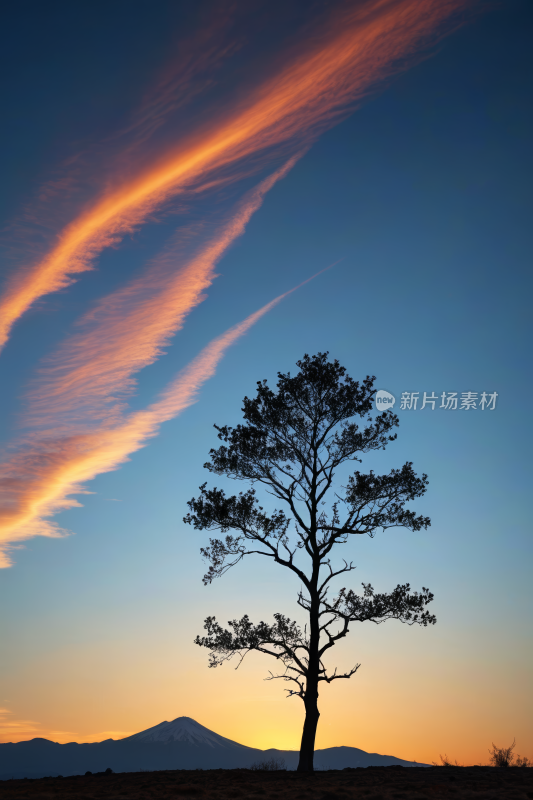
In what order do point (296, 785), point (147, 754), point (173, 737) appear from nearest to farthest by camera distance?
point (296, 785)
point (147, 754)
point (173, 737)

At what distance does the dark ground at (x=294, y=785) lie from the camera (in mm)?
10594

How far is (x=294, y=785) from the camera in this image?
40.7 ft

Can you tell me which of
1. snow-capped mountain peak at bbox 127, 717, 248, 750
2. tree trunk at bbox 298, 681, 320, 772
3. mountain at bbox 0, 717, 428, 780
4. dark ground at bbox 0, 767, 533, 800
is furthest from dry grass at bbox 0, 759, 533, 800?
snow-capped mountain peak at bbox 127, 717, 248, 750

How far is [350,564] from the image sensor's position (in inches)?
722

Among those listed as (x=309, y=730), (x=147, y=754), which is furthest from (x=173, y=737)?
(x=309, y=730)

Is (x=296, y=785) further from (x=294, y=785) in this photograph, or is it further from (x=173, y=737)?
(x=173, y=737)

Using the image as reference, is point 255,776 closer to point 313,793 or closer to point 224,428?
point 313,793

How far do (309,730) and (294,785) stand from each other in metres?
4.43

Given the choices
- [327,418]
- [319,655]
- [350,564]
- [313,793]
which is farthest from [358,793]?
[327,418]

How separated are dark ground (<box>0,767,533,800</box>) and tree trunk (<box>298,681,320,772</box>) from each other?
0.51 meters

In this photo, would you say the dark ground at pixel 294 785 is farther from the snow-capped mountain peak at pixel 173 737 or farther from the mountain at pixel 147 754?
the snow-capped mountain peak at pixel 173 737

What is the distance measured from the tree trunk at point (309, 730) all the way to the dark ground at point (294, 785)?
1.66 feet

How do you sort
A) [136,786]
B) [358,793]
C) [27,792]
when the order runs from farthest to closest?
[136,786] → [27,792] → [358,793]

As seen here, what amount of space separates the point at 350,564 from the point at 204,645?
5.16 meters
